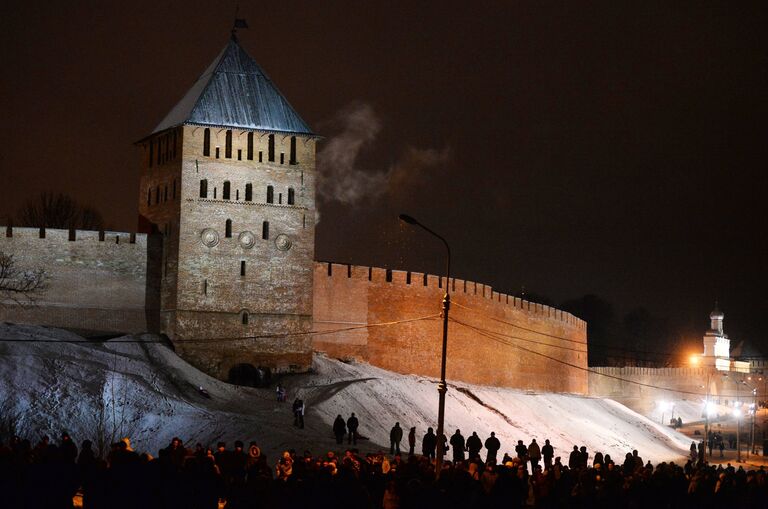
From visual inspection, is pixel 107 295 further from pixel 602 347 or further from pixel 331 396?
pixel 602 347

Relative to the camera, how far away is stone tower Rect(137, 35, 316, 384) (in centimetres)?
3606

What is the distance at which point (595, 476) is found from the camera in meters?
18.2

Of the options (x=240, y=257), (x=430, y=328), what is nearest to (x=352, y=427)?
(x=240, y=257)

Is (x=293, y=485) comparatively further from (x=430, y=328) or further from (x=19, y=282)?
(x=430, y=328)

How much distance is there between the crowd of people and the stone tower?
18.1m

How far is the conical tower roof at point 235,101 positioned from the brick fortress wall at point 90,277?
383 cm

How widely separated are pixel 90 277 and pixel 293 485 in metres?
23.1

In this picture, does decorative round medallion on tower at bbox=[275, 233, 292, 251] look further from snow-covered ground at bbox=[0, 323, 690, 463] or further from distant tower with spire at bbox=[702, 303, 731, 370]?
distant tower with spire at bbox=[702, 303, 731, 370]

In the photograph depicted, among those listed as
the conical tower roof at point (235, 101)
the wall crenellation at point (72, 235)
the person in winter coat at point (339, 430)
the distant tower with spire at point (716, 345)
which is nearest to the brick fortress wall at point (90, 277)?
the wall crenellation at point (72, 235)

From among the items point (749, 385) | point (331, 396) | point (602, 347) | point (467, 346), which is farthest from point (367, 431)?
point (602, 347)

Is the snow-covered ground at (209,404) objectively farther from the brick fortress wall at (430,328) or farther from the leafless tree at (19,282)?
the leafless tree at (19,282)

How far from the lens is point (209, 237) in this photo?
36.4 metres

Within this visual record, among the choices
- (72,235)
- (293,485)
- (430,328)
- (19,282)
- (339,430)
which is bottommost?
(339,430)

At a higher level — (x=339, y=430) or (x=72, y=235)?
(x=72, y=235)
